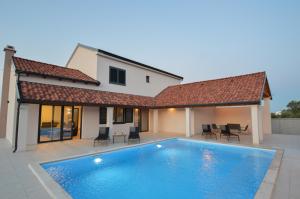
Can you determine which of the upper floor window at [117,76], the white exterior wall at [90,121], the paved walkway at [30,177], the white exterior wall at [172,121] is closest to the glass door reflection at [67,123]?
the white exterior wall at [90,121]

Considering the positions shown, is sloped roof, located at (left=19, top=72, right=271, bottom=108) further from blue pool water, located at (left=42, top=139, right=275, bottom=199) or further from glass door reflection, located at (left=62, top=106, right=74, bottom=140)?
blue pool water, located at (left=42, top=139, right=275, bottom=199)

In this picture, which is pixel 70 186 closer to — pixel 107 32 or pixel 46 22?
pixel 46 22

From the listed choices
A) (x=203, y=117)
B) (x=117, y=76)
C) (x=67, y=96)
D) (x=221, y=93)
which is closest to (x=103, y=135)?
(x=67, y=96)

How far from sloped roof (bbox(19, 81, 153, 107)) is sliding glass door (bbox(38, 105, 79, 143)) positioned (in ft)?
5.59

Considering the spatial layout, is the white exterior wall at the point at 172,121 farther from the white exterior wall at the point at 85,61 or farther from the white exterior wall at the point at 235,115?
the white exterior wall at the point at 85,61

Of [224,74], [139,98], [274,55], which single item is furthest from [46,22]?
[274,55]

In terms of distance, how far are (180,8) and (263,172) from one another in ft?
57.1

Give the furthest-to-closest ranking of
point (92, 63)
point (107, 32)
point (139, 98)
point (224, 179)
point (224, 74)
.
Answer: point (224, 74) → point (107, 32) → point (139, 98) → point (92, 63) → point (224, 179)

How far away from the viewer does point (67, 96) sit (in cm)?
1170

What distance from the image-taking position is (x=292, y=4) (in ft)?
65.7

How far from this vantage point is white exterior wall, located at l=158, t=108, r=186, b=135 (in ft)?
61.9

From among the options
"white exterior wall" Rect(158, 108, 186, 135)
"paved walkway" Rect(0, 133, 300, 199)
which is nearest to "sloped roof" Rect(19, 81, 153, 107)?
"paved walkway" Rect(0, 133, 300, 199)

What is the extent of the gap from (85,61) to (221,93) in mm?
14567

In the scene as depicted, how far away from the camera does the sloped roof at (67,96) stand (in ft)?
32.8
